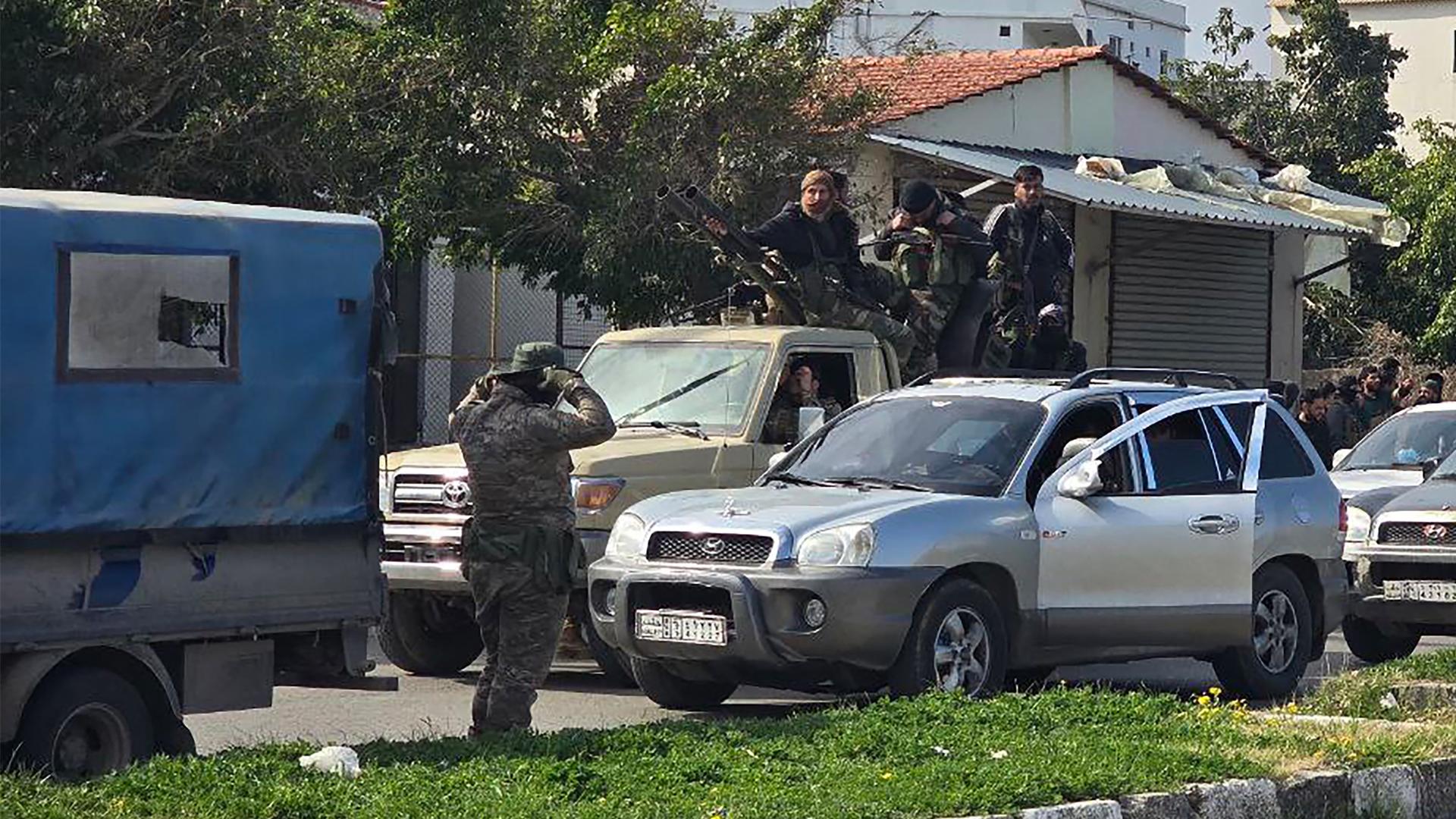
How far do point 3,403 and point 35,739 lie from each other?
46.5 inches

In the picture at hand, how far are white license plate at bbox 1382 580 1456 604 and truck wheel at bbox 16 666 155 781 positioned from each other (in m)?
8.34

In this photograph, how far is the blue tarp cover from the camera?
27.2ft

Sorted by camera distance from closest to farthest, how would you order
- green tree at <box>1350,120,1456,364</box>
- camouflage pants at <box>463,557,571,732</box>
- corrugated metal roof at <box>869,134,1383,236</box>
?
camouflage pants at <box>463,557,571,732</box>, corrugated metal roof at <box>869,134,1383,236</box>, green tree at <box>1350,120,1456,364</box>

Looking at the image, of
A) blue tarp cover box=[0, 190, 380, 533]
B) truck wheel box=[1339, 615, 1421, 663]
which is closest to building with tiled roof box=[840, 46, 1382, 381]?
truck wheel box=[1339, 615, 1421, 663]

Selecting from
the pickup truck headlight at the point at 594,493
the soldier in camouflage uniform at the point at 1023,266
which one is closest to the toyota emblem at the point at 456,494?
the pickup truck headlight at the point at 594,493

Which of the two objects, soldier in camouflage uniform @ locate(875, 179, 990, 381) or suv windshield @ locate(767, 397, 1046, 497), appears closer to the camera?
suv windshield @ locate(767, 397, 1046, 497)

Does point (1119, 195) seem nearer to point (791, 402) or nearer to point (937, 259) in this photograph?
point (937, 259)

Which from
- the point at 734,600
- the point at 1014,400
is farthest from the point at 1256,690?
the point at 734,600

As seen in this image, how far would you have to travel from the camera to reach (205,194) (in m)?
16.9

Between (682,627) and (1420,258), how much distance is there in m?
22.8

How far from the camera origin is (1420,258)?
31.4 m

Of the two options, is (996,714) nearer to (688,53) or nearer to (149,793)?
(149,793)

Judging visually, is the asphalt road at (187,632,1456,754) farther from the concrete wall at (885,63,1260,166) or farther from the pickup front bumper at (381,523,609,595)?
the concrete wall at (885,63,1260,166)

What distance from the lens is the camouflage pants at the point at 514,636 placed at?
9562 millimetres
